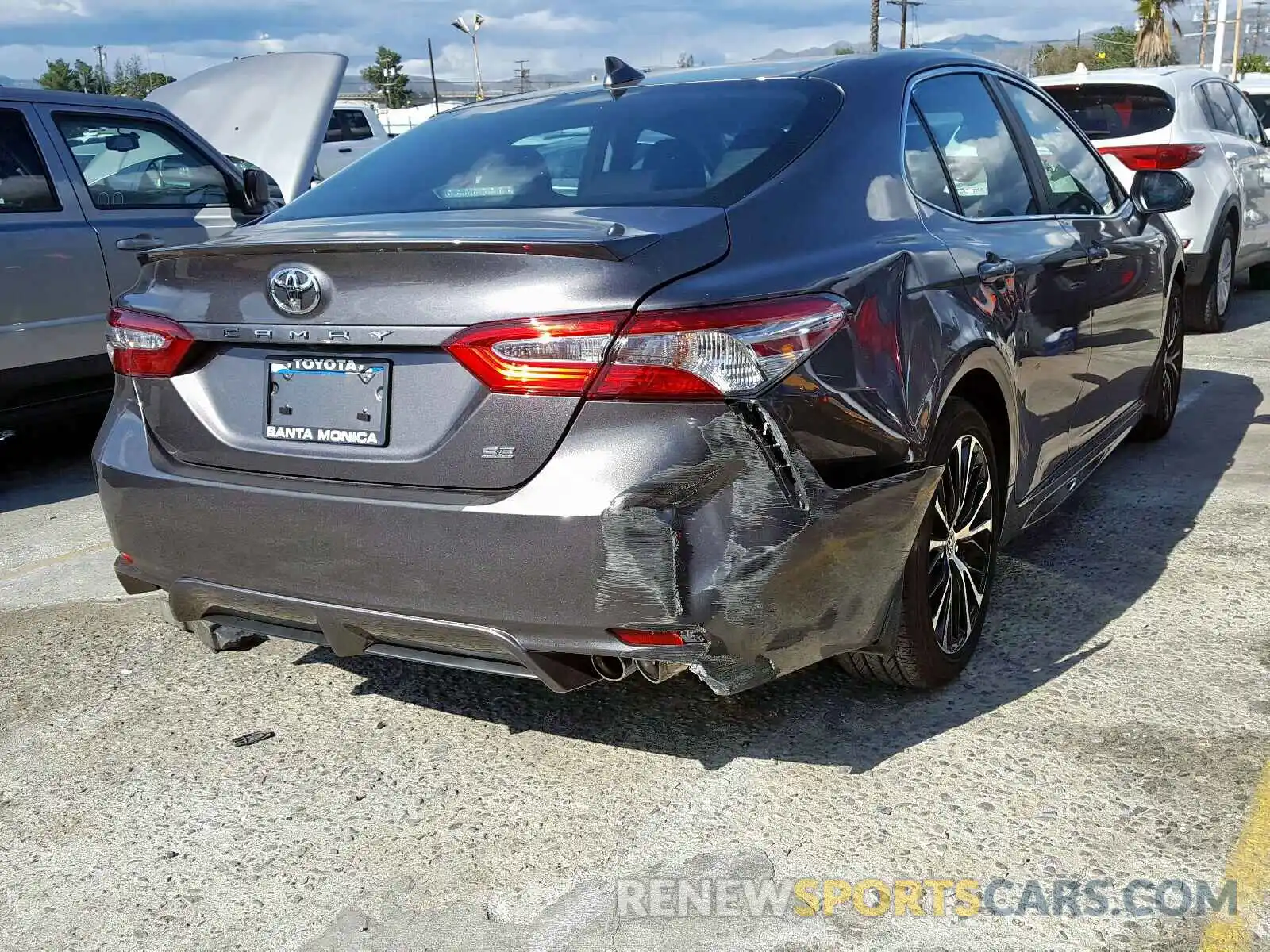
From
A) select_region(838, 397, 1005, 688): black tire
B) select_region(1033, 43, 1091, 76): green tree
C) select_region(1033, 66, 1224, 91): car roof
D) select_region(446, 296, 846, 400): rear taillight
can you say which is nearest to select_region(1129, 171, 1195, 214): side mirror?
select_region(838, 397, 1005, 688): black tire

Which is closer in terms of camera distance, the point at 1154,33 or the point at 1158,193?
the point at 1158,193

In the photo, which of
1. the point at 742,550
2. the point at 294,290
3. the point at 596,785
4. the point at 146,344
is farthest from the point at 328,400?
the point at 596,785

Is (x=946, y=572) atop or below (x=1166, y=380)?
atop

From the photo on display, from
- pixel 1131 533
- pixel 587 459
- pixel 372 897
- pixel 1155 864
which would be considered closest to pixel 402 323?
pixel 587 459

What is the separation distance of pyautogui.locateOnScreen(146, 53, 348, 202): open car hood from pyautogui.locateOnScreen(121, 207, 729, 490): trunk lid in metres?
5.90

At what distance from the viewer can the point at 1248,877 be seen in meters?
2.58

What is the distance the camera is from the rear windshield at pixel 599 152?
3.10 m

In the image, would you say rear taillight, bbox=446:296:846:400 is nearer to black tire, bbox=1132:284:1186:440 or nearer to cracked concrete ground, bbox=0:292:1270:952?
cracked concrete ground, bbox=0:292:1270:952

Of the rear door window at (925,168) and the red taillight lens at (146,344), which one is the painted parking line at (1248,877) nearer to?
the rear door window at (925,168)

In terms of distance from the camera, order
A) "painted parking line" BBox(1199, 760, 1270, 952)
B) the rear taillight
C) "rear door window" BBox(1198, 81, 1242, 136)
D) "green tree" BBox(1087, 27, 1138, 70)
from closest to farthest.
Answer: "painted parking line" BBox(1199, 760, 1270, 952), the rear taillight, "rear door window" BBox(1198, 81, 1242, 136), "green tree" BBox(1087, 27, 1138, 70)

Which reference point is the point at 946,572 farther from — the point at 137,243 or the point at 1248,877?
the point at 137,243

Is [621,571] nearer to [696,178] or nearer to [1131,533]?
[696,178]

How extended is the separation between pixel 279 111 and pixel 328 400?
6.51 m

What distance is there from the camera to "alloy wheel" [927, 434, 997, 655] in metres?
→ 3.34
